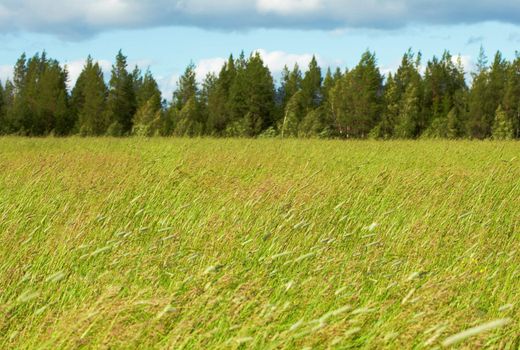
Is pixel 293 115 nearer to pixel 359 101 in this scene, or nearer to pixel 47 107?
pixel 359 101

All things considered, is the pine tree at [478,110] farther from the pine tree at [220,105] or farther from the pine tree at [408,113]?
the pine tree at [220,105]

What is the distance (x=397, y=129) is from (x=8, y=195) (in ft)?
112

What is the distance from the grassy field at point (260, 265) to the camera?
2.44 metres

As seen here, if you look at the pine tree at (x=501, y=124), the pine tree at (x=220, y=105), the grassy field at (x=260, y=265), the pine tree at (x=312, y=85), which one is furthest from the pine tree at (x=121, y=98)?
the grassy field at (x=260, y=265)

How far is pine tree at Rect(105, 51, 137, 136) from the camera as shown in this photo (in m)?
37.4

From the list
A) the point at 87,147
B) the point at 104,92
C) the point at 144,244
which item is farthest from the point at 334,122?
the point at 144,244

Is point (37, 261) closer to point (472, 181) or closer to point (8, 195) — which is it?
point (8, 195)

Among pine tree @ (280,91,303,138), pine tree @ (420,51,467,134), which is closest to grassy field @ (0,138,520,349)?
pine tree @ (280,91,303,138)

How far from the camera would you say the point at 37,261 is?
11.9 feet

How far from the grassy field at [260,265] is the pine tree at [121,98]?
3067 centimetres

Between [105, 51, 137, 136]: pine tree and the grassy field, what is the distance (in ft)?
101

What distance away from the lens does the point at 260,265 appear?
143 inches

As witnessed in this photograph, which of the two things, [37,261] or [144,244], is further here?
[144,244]

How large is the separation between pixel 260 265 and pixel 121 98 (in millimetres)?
35679
